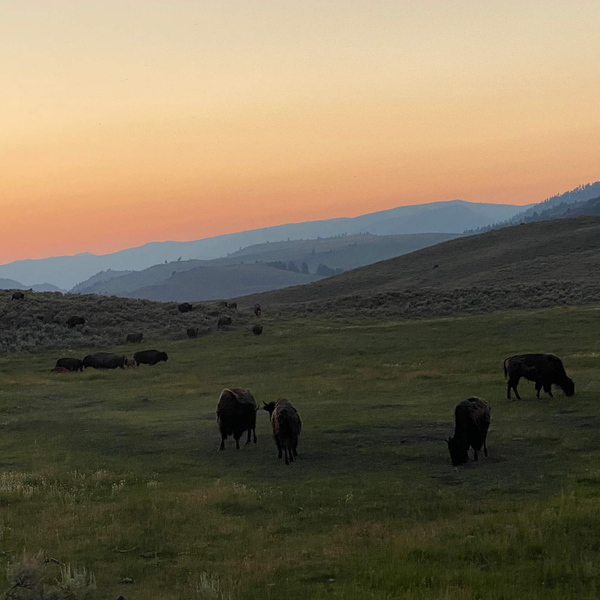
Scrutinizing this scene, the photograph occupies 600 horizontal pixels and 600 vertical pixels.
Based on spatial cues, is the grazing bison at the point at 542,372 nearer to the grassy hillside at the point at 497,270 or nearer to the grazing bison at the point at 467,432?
the grazing bison at the point at 467,432

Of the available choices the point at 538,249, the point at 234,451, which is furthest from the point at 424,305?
the point at 234,451

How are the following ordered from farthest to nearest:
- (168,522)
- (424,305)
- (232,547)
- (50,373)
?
(424,305)
(50,373)
(168,522)
(232,547)

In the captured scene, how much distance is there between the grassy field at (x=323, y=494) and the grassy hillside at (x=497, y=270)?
43.2 metres

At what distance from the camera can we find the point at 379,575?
364 inches

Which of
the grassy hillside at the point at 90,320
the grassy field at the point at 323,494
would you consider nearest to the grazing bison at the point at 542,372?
the grassy field at the point at 323,494

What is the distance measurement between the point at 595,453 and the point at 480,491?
14.6ft

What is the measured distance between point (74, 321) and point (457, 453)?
53.9 metres

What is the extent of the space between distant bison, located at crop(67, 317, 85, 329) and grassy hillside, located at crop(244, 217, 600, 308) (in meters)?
31.6

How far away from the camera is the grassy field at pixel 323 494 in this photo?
9422 mm

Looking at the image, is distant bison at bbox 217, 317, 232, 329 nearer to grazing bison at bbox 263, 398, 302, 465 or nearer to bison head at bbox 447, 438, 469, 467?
grazing bison at bbox 263, 398, 302, 465

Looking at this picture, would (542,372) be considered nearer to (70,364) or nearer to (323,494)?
(323,494)

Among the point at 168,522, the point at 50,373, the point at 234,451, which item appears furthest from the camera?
the point at 50,373

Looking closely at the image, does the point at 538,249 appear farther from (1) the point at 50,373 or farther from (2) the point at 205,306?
(1) the point at 50,373

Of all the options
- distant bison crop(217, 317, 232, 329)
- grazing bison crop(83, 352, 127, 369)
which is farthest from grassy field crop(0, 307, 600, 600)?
distant bison crop(217, 317, 232, 329)
